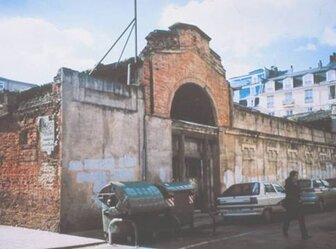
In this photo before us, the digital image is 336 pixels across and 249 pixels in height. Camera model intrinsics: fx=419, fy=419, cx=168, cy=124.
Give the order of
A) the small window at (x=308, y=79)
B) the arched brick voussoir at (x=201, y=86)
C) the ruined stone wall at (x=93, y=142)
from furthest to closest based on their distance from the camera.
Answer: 1. the small window at (x=308, y=79)
2. the arched brick voussoir at (x=201, y=86)
3. the ruined stone wall at (x=93, y=142)

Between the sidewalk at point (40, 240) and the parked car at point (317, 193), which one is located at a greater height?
the parked car at point (317, 193)

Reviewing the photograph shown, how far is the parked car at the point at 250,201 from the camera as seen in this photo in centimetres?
1516

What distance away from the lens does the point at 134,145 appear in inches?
608

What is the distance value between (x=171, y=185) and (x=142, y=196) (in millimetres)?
1599

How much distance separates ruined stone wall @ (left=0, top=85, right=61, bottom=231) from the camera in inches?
516

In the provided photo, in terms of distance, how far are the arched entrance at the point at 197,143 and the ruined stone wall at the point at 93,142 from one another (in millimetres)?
2890

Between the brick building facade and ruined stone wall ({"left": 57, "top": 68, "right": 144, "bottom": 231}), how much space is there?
33mm

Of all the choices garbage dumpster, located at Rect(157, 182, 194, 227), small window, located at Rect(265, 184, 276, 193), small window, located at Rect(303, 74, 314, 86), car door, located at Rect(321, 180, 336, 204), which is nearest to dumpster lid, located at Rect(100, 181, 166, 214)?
garbage dumpster, located at Rect(157, 182, 194, 227)

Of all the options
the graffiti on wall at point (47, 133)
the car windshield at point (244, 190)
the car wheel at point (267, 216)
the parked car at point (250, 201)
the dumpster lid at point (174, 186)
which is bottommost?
the car wheel at point (267, 216)

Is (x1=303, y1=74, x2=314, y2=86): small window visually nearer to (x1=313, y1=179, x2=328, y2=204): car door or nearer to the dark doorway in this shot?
(x1=313, y1=179, x2=328, y2=204): car door

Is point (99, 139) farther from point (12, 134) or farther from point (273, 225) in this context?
point (273, 225)

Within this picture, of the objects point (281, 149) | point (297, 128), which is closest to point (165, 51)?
point (281, 149)

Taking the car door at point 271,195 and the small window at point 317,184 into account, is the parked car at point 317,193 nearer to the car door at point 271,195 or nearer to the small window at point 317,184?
the small window at point 317,184

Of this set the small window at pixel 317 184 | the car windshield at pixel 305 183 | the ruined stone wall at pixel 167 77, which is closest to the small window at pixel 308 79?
the small window at pixel 317 184
